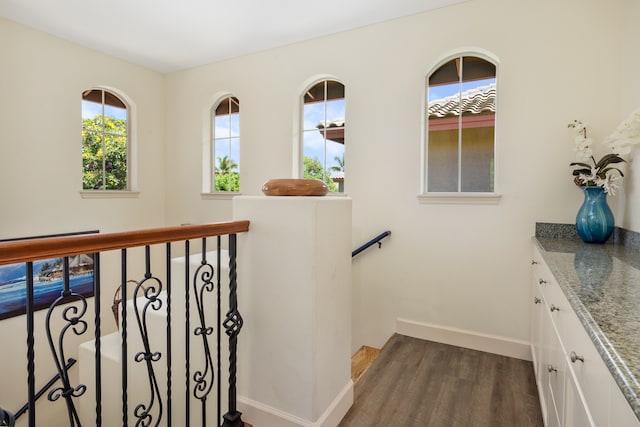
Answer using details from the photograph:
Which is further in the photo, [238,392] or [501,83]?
[501,83]

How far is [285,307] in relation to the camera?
65.7 inches

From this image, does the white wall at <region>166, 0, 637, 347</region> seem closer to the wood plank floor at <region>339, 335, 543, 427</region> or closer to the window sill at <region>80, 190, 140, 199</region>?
the wood plank floor at <region>339, 335, 543, 427</region>

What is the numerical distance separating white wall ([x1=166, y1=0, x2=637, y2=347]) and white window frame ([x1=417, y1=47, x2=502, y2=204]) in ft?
0.15

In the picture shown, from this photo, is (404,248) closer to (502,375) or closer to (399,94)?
(502,375)

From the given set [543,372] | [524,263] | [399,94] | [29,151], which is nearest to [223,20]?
[399,94]

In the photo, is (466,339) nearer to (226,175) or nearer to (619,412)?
(619,412)

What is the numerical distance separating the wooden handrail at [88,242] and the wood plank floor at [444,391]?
1.30 meters

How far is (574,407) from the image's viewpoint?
3.40 ft

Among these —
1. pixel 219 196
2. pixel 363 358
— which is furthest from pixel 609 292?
pixel 219 196

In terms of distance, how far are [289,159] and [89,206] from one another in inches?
95.9

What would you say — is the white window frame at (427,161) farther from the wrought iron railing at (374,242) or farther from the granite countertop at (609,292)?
the granite countertop at (609,292)

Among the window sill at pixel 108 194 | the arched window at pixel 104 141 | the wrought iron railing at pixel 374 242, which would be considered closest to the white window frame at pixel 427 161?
the wrought iron railing at pixel 374 242

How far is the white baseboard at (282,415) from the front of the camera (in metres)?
1.65

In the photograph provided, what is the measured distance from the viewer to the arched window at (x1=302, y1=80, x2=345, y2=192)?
140 inches
